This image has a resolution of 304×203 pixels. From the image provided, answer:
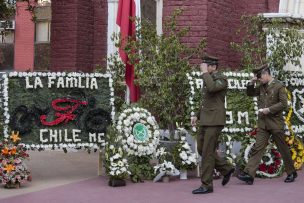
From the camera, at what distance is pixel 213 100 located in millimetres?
8766

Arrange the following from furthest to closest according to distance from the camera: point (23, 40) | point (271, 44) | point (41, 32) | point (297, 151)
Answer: point (23, 40) < point (41, 32) < point (271, 44) < point (297, 151)

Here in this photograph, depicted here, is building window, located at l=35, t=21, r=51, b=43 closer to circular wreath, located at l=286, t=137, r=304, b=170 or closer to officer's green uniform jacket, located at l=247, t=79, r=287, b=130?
circular wreath, located at l=286, t=137, r=304, b=170

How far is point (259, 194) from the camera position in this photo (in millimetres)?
8656

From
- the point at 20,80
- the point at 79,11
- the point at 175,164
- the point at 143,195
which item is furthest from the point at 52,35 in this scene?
the point at 143,195

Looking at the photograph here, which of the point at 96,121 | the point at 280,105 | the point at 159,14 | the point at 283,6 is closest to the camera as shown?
the point at 280,105

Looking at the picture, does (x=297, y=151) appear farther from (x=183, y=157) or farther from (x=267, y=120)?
(x=183, y=157)

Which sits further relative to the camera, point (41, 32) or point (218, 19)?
point (41, 32)

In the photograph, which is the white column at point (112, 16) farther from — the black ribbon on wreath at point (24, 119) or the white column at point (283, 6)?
the black ribbon on wreath at point (24, 119)

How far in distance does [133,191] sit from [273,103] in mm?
2555

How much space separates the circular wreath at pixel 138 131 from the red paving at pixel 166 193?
0.55 metres

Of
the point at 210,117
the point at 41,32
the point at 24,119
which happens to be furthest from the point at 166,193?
the point at 41,32

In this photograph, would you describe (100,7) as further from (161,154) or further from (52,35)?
(161,154)

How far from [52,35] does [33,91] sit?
485 cm

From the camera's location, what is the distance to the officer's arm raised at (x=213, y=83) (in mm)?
8508
